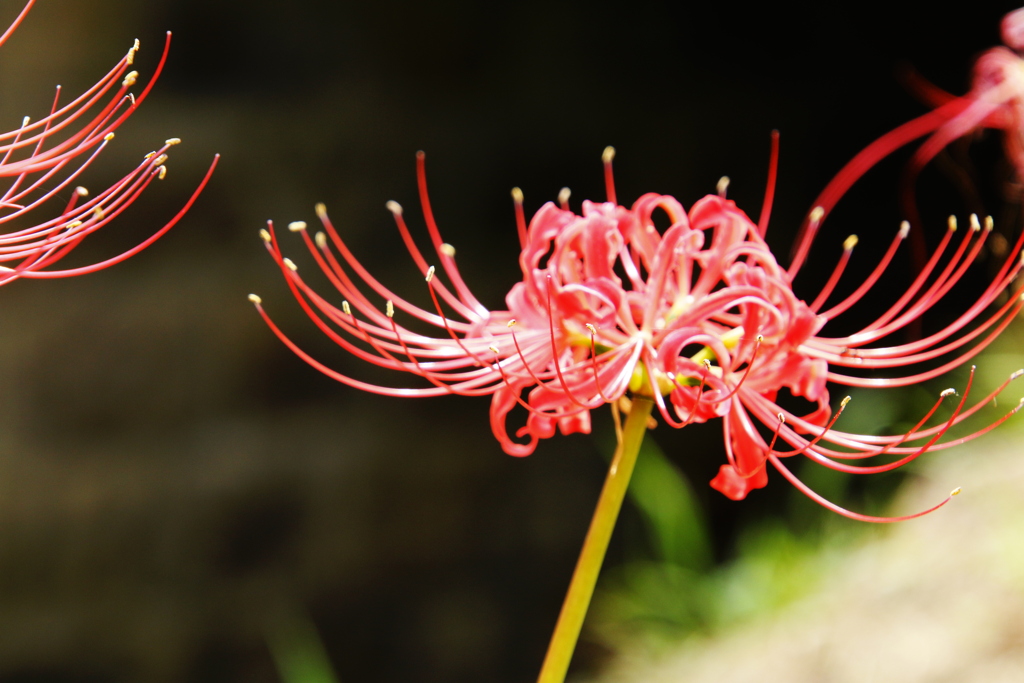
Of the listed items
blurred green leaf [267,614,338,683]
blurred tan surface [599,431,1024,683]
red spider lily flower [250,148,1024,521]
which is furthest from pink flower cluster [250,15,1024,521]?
blurred green leaf [267,614,338,683]

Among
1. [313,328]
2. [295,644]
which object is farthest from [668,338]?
[295,644]

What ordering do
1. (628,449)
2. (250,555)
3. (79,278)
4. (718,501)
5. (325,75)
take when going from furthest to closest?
(718,501)
(250,555)
(325,75)
(79,278)
(628,449)

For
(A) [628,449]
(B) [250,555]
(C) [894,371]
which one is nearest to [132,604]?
(B) [250,555]

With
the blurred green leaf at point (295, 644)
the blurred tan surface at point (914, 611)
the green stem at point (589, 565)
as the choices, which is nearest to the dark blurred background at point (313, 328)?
the blurred green leaf at point (295, 644)

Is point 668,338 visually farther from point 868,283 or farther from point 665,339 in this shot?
point 868,283

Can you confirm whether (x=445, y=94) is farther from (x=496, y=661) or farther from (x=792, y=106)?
(x=496, y=661)

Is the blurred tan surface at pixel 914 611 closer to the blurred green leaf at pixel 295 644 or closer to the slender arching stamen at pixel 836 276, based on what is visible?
the blurred green leaf at pixel 295 644

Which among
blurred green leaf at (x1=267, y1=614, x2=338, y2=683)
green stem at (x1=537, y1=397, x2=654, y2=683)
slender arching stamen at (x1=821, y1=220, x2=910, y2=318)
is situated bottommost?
blurred green leaf at (x1=267, y1=614, x2=338, y2=683)

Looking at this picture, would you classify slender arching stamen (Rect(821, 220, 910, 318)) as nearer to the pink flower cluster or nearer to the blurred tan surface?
the pink flower cluster
